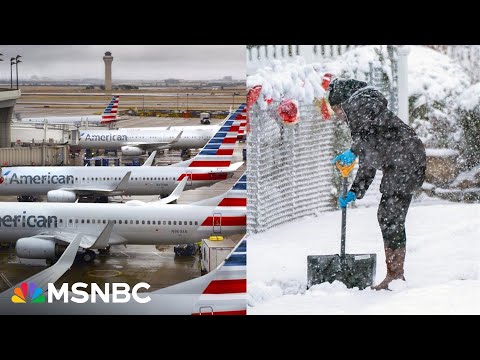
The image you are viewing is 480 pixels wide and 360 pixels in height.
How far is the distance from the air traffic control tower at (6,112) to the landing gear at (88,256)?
2213 millimetres

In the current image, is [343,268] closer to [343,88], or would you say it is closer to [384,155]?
[384,155]

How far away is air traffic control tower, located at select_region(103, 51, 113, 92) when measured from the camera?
11.5 metres

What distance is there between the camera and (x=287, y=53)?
35.9ft

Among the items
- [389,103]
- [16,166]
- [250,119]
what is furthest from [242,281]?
[16,166]

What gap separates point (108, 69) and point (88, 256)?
3323 mm

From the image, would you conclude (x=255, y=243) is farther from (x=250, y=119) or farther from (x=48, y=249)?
(x=48, y=249)

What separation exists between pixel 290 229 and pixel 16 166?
4719mm

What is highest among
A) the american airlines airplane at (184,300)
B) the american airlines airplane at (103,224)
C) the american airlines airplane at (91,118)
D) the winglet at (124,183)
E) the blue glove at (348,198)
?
the american airlines airplane at (91,118)

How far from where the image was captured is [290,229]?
11.3m

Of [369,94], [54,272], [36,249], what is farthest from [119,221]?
[369,94]

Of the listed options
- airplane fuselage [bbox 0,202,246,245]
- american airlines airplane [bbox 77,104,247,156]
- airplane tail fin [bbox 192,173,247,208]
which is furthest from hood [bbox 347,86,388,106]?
airplane fuselage [bbox 0,202,246,245]

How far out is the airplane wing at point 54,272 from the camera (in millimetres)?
11406

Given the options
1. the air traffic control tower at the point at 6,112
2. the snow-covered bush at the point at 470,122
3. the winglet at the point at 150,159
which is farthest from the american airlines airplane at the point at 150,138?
the snow-covered bush at the point at 470,122

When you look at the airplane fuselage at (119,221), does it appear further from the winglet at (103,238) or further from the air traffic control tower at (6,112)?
the air traffic control tower at (6,112)
